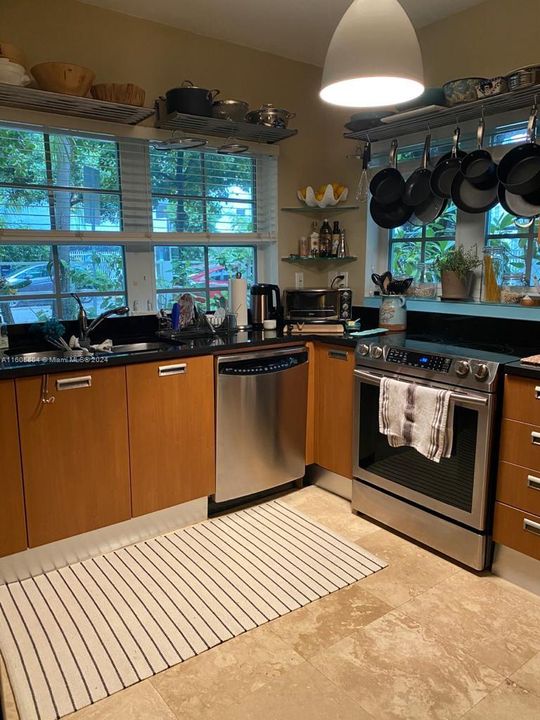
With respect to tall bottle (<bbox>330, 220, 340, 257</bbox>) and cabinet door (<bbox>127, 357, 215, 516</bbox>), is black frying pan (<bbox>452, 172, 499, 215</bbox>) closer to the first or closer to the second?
tall bottle (<bbox>330, 220, 340, 257</bbox>)

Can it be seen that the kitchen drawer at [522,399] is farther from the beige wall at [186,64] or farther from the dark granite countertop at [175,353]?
the beige wall at [186,64]

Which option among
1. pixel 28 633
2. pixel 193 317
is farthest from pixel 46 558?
pixel 193 317

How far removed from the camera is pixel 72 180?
2883 millimetres

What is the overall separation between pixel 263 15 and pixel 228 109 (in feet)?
1.66

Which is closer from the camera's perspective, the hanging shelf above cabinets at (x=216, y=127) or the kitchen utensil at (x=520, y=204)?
the kitchen utensil at (x=520, y=204)

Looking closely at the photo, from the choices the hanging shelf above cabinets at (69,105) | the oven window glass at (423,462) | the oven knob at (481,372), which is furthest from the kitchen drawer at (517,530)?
the hanging shelf above cabinets at (69,105)

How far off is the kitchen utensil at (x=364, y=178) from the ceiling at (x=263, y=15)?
0.66m

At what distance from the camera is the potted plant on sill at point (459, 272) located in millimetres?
3059

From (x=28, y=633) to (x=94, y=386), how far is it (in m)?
0.99

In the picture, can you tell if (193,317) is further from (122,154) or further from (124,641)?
(124,641)

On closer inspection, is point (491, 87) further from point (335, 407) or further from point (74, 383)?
point (74, 383)

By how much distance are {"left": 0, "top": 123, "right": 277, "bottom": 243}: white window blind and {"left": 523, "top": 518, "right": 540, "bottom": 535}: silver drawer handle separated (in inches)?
88.8

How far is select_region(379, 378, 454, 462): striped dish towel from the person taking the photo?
7.95ft

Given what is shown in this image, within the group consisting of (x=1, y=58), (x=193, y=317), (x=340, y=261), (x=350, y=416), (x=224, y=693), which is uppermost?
(x=1, y=58)
